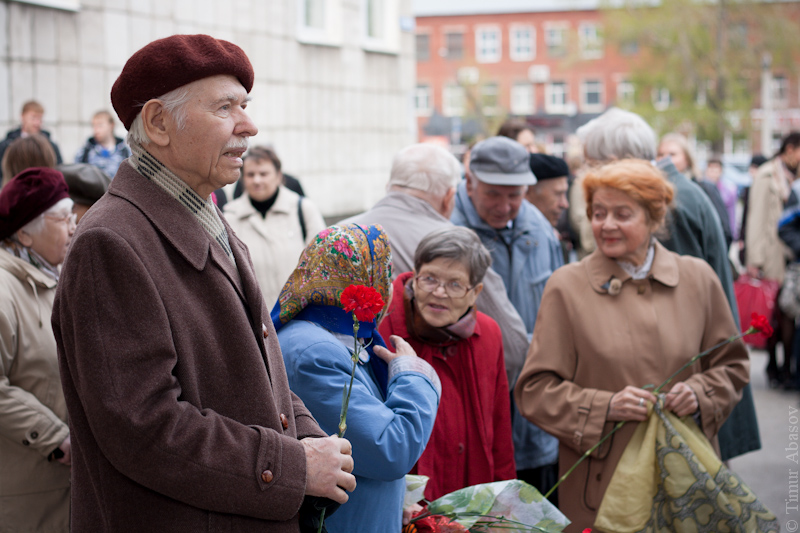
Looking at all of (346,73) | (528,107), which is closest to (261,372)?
(346,73)

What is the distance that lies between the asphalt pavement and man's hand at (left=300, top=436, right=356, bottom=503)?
341 cm

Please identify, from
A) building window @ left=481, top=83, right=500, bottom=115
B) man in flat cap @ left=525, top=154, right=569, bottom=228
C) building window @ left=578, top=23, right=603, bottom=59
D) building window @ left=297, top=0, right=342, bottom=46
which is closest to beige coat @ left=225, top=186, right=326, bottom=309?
man in flat cap @ left=525, top=154, right=569, bottom=228

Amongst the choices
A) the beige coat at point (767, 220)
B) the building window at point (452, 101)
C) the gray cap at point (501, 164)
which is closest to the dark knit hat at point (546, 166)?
the gray cap at point (501, 164)

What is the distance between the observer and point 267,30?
39.6 feet

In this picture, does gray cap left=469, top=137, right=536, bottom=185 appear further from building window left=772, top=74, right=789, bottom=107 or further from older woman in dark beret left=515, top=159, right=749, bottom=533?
building window left=772, top=74, right=789, bottom=107

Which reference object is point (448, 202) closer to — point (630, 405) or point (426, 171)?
point (426, 171)

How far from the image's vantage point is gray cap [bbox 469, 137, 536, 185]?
14.2ft

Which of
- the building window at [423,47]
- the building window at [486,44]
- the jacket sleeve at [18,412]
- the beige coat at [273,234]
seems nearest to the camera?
the jacket sleeve at [18,412]

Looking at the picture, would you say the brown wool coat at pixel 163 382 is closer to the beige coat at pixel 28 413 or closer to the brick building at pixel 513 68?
the beige coat at pixel 28 413

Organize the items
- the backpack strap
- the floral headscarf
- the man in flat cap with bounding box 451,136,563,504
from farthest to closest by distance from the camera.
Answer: the backpack strap < the man in flat cap with bounding box 451,136,563,504 < the floral headscarf

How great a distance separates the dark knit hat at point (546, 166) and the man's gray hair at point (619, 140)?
72 cm

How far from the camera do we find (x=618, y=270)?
3494mm

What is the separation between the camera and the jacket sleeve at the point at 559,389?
327cm

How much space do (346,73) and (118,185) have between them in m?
12.8
